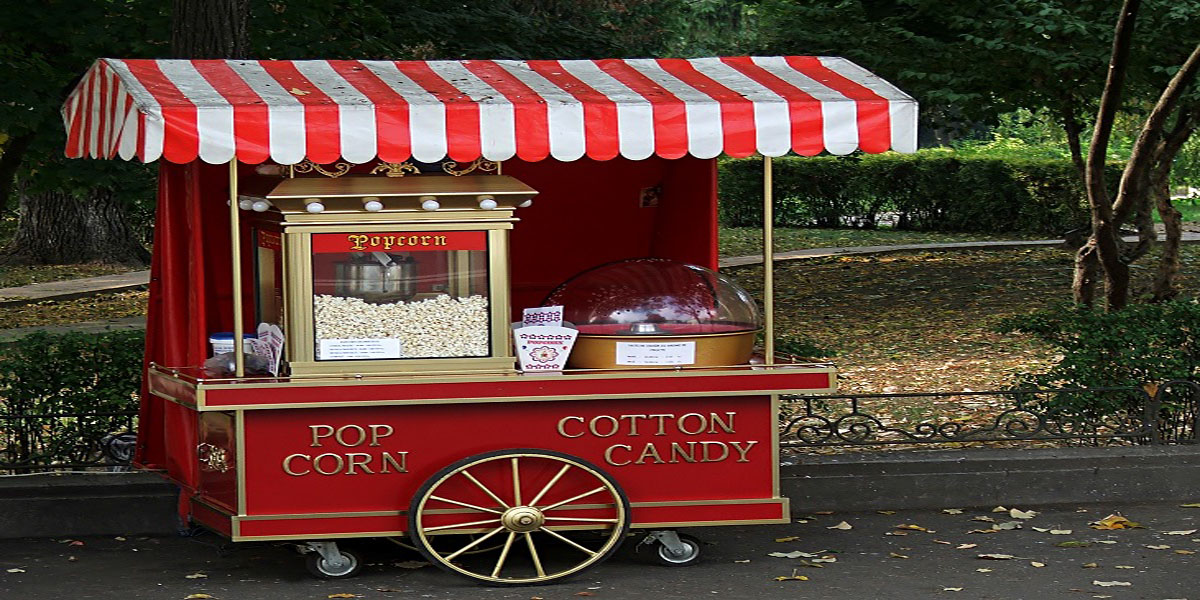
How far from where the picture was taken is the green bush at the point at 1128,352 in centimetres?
764

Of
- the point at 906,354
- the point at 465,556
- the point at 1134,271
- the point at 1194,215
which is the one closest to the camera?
the point at 465,556

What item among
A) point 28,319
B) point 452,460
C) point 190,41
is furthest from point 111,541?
point 28,319

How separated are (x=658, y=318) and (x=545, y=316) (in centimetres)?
45

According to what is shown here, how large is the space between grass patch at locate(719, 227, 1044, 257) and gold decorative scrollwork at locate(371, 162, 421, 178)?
14963 mm

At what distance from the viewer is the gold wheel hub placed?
595 centimetres

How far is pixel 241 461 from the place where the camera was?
5.79 m

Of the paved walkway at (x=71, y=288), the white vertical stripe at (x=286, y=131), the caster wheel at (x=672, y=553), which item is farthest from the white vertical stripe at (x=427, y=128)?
the paved walkway at (x=71, y=288)

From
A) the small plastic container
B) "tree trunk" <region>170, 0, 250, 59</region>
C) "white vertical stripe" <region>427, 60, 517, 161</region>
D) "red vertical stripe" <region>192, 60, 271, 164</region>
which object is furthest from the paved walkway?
"white vertical stripe" <region>427, 60, 517, 161</region>

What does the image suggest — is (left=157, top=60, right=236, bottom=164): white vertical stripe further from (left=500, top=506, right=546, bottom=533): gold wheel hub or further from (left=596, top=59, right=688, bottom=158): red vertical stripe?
(left=500, top=506, right=546, bottom=533): gold wheel hub

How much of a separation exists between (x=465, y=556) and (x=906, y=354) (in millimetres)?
6495

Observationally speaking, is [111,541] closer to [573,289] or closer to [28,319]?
[573,289]

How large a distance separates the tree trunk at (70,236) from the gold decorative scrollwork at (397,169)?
50.0ft

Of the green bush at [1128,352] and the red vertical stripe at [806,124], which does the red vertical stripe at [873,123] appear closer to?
the red vertical stripe at [806,124]

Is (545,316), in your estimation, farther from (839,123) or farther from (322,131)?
(839,123)
